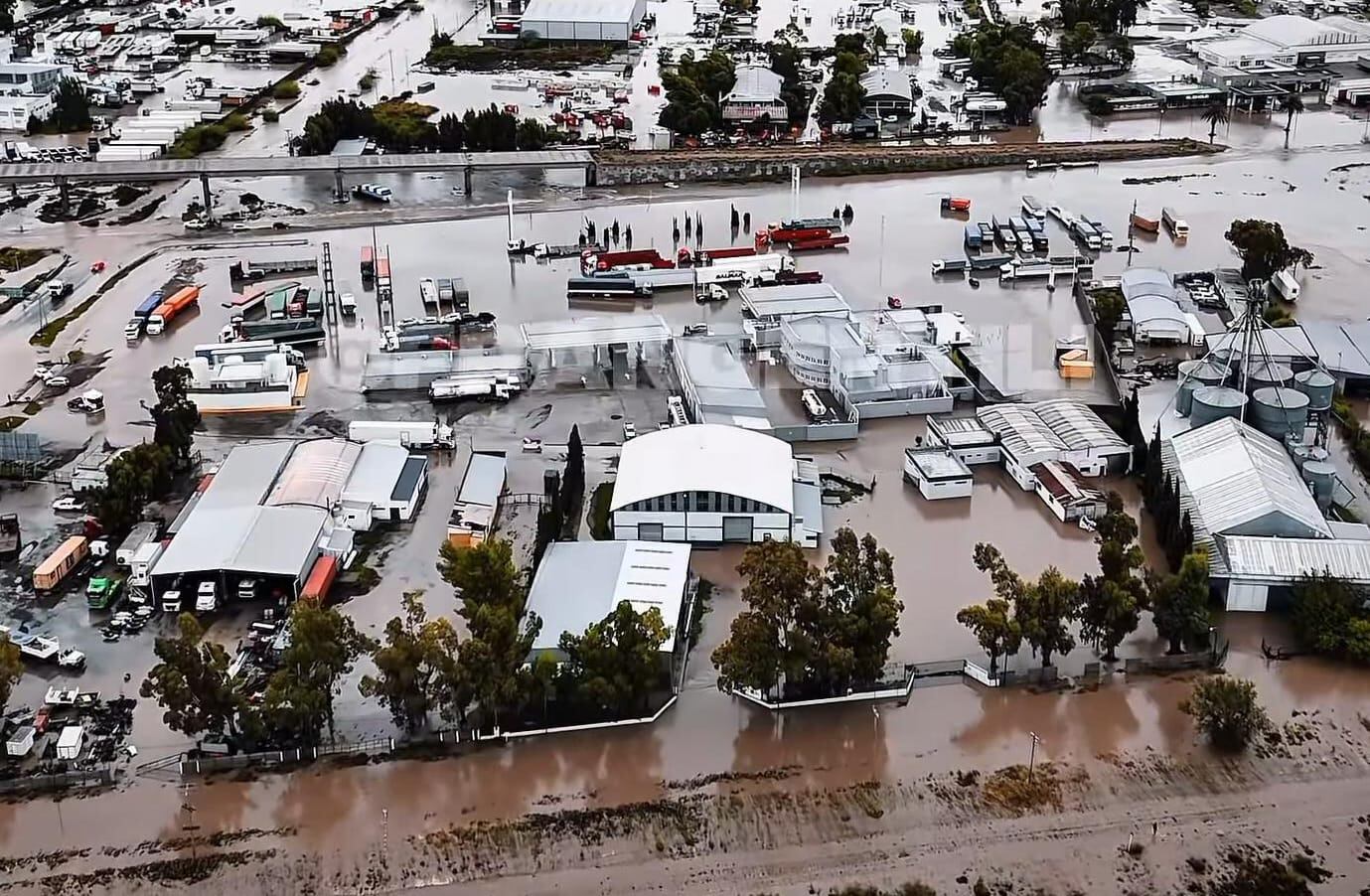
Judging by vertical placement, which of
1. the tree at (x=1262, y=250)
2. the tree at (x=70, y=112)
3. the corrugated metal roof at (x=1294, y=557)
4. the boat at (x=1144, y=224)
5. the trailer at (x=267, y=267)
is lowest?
the corrugated metal roof at (x=1294, y=557)

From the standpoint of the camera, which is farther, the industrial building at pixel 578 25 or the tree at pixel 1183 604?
the industrial building at pixel 578 25

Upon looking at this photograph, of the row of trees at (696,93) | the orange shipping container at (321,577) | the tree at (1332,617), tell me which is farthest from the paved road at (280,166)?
the tree at (1332,617)

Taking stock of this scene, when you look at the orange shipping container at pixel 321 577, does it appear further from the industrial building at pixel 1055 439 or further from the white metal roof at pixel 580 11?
the white metal roof at pixel 580 11

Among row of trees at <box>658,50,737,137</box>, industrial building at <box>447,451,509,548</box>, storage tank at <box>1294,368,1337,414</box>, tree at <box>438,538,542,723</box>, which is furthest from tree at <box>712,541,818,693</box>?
row of trees at <box>658,50,737,137</box>

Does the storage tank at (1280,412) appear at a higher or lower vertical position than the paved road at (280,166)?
lower

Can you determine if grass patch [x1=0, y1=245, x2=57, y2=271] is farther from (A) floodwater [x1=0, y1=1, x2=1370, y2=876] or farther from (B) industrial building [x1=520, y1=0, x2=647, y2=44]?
(B) industrial building [x1=520, y1=0, x2=647, y2=44]

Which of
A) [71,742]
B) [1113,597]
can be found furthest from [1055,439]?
[71,742]

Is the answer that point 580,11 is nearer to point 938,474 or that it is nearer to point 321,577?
point 938,474
